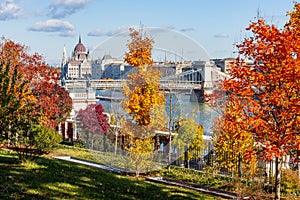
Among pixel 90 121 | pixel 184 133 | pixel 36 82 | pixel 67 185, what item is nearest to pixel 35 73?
pixel 36 82

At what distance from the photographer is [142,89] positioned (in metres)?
8.98

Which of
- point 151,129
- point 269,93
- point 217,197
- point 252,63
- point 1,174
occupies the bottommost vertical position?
point 217,197

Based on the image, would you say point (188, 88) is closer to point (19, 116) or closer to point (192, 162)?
point (192, 162)

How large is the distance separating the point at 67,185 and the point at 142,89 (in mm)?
2732

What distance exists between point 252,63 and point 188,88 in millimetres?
6016

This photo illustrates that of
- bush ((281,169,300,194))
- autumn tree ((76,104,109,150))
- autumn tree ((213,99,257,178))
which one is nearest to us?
bush ((281,169,300,194))

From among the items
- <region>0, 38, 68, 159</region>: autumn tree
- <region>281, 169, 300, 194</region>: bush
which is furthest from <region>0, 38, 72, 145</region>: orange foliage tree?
<region>281, 169, 300, 194</region>: bush

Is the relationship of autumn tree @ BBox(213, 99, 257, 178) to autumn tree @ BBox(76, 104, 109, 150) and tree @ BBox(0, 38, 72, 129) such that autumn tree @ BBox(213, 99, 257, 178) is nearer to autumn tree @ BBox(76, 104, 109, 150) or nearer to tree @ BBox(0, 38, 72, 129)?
autumn tree @ BBox(76, 104, 109, 150)

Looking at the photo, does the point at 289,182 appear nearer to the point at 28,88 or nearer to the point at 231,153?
the point at 231,153

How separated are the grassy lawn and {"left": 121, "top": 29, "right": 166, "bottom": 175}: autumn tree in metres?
1.34

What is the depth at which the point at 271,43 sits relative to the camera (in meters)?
6.52

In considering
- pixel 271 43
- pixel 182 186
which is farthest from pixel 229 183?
pixel 271 43

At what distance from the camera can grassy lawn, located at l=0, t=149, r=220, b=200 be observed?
630 centimetres

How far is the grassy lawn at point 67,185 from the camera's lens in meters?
6.30
